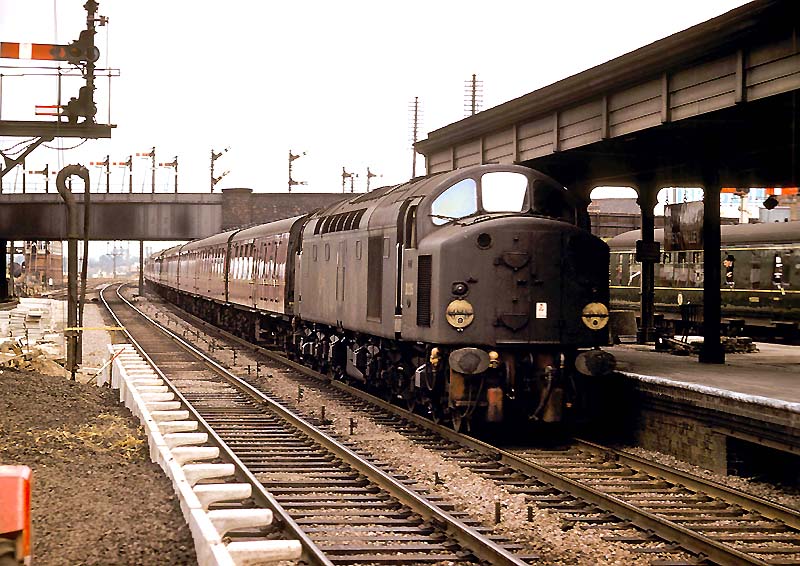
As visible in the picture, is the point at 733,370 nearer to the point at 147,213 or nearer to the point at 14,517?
the point at 14,517

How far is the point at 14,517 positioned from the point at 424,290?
7.91m

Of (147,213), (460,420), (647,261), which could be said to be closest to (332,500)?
(460,420)

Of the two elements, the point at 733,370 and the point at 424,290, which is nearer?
the point at 424,290

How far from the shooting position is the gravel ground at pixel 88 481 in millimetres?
7320

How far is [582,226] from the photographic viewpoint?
45.5ft

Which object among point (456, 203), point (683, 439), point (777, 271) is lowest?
point (683, 439)

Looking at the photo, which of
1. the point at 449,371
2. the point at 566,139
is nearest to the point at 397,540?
the point at 449,371

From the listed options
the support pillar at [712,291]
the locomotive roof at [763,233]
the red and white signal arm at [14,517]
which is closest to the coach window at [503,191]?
the support pillar at [712,291]

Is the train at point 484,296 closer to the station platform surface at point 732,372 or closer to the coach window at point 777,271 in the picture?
the station platform surface at point 732,372

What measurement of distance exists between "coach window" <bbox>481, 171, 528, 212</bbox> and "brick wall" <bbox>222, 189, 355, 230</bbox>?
37.4m

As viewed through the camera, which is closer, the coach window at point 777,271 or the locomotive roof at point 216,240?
the coach window at point 777,271

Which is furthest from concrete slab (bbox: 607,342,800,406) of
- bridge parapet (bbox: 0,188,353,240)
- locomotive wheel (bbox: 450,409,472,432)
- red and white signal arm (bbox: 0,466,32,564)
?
bridge parapet (bbox: 0,188,353,240)

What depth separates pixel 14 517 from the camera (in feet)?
16.2

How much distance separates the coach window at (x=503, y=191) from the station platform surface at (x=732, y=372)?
8.65 ft
